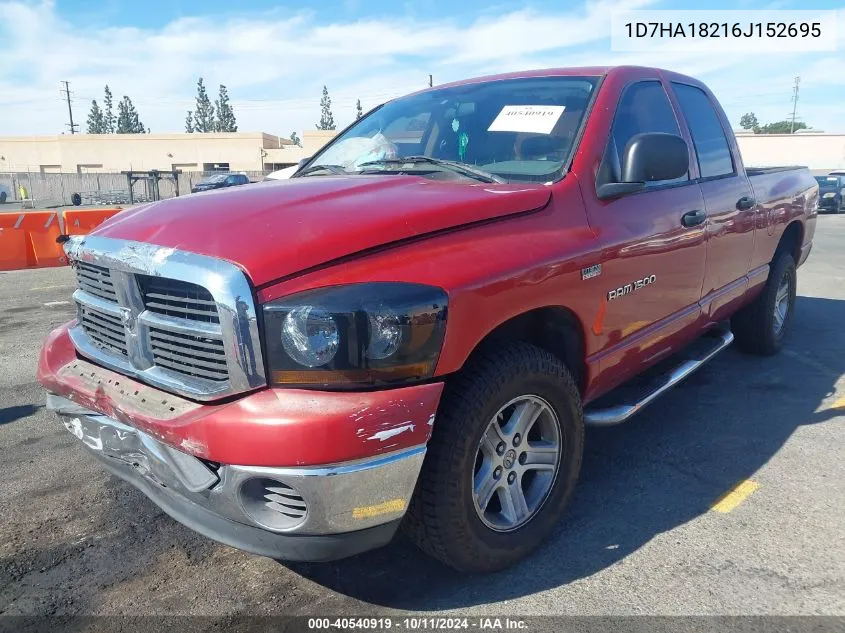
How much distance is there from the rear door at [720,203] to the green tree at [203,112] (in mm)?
112691

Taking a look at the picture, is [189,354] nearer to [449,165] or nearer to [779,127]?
[449,165]

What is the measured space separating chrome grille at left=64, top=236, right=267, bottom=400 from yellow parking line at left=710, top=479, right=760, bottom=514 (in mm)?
2222

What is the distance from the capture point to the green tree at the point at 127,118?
108500mm

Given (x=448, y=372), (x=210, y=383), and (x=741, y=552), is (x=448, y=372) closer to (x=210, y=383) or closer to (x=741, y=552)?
(x=210, y=383)

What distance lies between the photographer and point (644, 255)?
3090 mm

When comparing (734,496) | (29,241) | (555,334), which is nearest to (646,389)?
(734,496)

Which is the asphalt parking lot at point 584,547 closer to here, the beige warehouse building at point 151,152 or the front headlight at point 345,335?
the front headlight at point 345,335

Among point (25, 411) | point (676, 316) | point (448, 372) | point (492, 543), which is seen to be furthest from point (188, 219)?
point (25, 411)

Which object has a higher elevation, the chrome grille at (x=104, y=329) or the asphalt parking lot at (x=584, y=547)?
the chrome grille at (x=104, y=329)

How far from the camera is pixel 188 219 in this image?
235 centimetres

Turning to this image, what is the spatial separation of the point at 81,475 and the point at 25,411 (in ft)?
4.13

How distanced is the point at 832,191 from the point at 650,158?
23.4 metres

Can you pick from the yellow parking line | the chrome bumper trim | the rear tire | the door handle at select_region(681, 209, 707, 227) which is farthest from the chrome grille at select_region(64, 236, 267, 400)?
the rear tire

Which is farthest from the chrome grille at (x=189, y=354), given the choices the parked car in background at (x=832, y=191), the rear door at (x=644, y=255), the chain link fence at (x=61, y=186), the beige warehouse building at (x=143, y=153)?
the beige warehouse building at (x=143, y=153)
